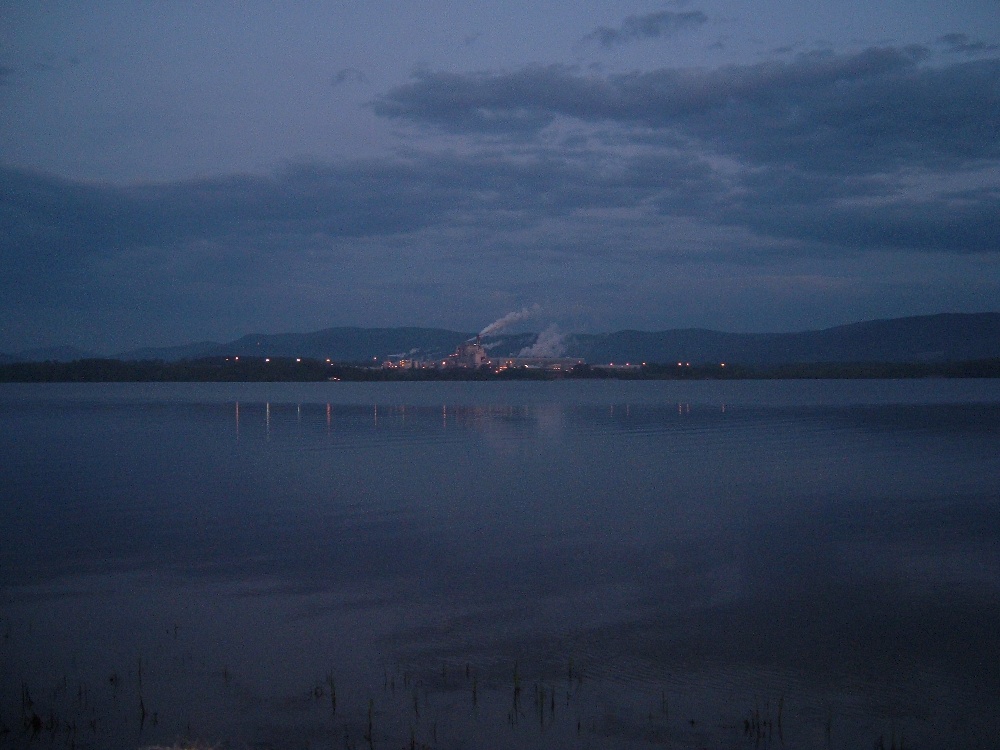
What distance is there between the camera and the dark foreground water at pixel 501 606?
6051 millimetres

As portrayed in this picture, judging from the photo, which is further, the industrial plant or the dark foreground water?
the industrial plant

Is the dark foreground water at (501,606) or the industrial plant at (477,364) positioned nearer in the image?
the dark foreground water at (501,606)

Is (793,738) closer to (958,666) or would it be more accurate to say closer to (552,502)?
Answer: (958,666)

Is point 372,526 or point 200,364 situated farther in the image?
point 200,364

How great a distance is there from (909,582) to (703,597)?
2.18m

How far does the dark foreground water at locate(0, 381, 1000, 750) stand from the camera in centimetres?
605

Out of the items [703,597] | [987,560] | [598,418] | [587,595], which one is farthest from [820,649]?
[598,418]

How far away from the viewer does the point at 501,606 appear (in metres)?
8.51

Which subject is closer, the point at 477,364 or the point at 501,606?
the point at 501,606

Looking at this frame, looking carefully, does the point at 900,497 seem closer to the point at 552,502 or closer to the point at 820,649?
the point at 552,502

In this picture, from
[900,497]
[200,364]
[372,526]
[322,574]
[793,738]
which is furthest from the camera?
[200,364]

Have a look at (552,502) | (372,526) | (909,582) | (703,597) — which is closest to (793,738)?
(703,597)

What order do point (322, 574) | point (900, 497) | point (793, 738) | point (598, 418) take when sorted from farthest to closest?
point (598, 418)
point (900, 497)
point (322, 574)
point (793, 738)

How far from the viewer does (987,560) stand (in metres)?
10.1
